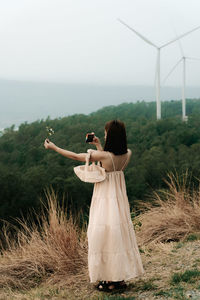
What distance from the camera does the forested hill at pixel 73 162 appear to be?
1330 inches

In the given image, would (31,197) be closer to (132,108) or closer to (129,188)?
(129,188)

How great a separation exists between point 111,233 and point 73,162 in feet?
134

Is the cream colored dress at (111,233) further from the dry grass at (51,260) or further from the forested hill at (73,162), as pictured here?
the forested hill at (73,162)

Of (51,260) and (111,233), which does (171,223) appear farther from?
(111,233)

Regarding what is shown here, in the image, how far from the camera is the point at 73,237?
6242 mm

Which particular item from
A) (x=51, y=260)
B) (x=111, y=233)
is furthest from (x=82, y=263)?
(x=111, y=233)

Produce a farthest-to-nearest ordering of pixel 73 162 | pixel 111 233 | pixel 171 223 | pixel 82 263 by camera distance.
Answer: pixel 73 162
pixel 171 223
pixel 82 263
pixel 111 233

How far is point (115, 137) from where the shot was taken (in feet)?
15.4

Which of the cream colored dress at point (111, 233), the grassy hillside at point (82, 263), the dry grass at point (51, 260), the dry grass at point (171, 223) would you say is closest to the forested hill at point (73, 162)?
the dry grass at point (171, 223)

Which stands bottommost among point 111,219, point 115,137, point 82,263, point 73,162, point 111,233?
point 73,162

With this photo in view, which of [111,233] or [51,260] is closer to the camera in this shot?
[111,233]

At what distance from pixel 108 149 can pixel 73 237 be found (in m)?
1.91

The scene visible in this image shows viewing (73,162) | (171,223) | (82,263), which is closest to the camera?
(82,263)

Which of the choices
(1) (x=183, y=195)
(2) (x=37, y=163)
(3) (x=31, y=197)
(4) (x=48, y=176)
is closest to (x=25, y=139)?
(2) (x=37, y=163)
